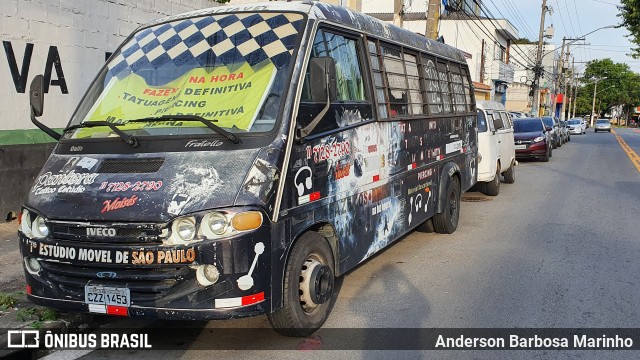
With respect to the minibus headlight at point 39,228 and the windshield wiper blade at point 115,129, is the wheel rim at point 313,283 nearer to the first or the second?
the windshield wiper blade at point 115,129

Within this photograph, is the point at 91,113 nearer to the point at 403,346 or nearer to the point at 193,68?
the point at 193,68

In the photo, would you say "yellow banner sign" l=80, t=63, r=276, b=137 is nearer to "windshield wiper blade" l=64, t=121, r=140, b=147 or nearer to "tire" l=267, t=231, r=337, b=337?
"windshield wiper blade" l=64, t=121, r=140, b=147

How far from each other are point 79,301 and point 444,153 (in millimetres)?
5604

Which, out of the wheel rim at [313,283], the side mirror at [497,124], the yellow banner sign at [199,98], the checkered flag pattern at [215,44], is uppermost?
the checkered flag pattern at [215,44]

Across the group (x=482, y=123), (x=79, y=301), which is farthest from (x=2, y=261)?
(x=482, y=123)

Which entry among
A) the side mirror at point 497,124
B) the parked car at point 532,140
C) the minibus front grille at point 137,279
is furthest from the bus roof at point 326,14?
the parked car at point 532,140

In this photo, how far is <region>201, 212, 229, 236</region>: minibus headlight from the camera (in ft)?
12.6

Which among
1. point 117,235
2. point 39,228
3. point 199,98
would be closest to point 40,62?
point 199,98

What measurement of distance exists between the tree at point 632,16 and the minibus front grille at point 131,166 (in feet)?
81.8

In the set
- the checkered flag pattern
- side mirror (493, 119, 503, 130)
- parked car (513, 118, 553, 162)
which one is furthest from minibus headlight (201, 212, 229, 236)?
parked car (513, 118, 553, 162)

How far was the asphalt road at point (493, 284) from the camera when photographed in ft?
15.3

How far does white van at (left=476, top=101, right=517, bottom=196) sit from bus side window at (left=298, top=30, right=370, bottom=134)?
22.2 ft

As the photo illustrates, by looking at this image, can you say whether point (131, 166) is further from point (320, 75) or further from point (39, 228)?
point (320, 75)

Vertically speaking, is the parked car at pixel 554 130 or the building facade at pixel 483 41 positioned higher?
the building facade at pixel 483 41
